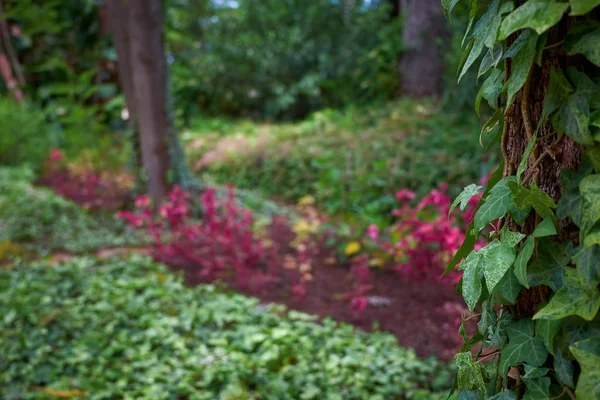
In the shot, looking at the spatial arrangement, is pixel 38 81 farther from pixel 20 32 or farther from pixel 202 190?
pixel 202 190

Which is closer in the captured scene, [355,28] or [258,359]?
[258,359]

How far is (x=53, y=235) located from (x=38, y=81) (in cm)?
850

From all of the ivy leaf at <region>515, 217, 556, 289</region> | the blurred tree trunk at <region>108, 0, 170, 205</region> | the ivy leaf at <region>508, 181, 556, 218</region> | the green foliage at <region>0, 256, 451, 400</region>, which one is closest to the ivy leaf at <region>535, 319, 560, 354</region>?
the ivy leaf at <region>515, 217, 556, 289</region>

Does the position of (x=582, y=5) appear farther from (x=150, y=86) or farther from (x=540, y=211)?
(x=150, y=86)

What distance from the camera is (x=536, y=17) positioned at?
32.6 inches

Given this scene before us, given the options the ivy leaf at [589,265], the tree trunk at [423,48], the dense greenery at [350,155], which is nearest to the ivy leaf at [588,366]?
the ivy leaf at [589,265]

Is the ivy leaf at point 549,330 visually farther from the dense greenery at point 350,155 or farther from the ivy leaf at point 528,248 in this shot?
the dense greenery at point 350,155

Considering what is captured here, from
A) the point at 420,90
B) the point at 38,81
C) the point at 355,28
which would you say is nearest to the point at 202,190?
the point at 420,90

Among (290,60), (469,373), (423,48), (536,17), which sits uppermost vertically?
(290,60)

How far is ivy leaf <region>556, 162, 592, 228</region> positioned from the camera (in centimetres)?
90

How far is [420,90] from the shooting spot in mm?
8812

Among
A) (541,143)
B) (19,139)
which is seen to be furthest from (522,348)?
(19,139)

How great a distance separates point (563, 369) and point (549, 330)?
0.08 metres

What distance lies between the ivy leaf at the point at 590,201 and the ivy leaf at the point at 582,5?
28cm
